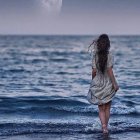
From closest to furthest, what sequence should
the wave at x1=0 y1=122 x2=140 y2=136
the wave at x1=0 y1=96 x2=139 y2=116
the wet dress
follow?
the wet dress < the wave at x1=0 y1=122 x2=140 y2=136 < the wave at x1=0 y1=96 x2=139 y2=116

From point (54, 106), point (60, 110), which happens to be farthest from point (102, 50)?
point (54, 106)

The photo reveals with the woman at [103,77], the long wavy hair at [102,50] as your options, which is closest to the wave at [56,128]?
the woman at [103,77]

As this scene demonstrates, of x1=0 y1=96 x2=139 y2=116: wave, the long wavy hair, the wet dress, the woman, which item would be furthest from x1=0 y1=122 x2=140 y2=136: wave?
x1=0 y1=96 x2=139 y2=116: wave

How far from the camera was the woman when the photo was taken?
32.0ft

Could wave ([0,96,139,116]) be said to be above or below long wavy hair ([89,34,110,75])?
below

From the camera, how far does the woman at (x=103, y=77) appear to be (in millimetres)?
9750

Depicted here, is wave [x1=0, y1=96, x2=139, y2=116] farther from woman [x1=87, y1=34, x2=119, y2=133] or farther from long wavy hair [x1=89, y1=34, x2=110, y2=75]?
long wavy hair [x1=89, y1=34, x2=110, y2=75]

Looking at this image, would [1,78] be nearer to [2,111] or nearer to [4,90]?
[4,90]

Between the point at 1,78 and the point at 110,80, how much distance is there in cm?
1494

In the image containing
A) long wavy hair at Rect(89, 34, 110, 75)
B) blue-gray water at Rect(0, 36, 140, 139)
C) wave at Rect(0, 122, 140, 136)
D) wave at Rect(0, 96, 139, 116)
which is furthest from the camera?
wave at Rect(0, 96, 139, 116)

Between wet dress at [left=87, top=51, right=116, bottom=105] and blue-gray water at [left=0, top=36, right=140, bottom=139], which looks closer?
wet dress at [left=87, top=51, right=116, bottom=105]

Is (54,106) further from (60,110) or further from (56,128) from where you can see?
(56,128)

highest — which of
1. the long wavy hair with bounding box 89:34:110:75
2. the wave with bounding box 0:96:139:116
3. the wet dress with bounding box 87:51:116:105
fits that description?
the long wavy hair with bounding box 89:34:110:75

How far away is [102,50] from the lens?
32.0 ft
